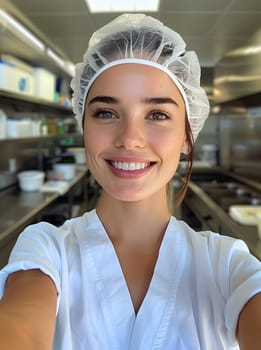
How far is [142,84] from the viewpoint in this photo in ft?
2.42

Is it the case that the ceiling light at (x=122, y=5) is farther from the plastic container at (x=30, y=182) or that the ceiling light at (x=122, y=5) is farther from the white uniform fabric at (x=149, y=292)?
the white uniform fabric at (x=149, y=292)

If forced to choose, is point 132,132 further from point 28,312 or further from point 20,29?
point 20,29

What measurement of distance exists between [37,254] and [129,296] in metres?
0.22

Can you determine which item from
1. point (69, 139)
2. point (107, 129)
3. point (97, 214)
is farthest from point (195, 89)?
point (69, 139)

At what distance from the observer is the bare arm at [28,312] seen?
544 millimetres

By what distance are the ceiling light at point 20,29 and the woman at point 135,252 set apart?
1.71 metres

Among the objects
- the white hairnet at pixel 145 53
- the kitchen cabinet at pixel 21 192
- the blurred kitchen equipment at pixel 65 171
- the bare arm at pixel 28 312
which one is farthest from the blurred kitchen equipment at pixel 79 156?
the bare arm at pixel 28 312

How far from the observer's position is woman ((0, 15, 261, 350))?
2.25 ft

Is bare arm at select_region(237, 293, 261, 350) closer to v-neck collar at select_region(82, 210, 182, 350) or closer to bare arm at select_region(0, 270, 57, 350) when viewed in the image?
v-neck collar at select_region(82, 210, 182, 350)

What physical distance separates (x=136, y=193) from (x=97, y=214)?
0.61 feet

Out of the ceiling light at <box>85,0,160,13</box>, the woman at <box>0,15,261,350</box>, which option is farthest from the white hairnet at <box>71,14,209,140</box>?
the ceiling light at <box>85,0,160,13</box>

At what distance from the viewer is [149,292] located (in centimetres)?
75

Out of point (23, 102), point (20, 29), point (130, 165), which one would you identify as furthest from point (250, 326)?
point (23, 102)

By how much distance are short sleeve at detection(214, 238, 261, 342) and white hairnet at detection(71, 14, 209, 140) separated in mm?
365
